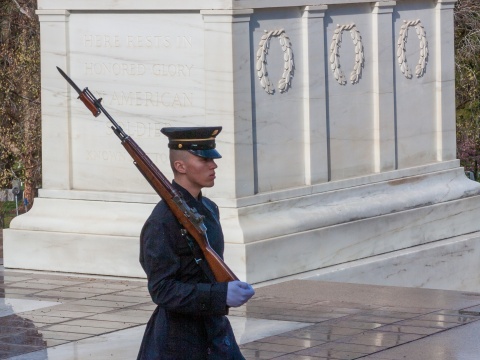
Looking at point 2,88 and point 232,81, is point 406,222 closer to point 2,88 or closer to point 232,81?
point 232,81

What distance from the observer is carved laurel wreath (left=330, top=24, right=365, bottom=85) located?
11.6 m

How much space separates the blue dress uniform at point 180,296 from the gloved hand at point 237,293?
0.03 meters

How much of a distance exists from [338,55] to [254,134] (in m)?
1.41

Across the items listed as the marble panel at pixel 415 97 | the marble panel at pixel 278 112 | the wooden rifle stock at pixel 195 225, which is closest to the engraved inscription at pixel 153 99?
the marble panel at pixel 278 112

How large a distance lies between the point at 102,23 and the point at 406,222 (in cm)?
331

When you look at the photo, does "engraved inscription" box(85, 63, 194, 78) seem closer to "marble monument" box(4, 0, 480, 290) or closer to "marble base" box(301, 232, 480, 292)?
"marble monument" box(4, 0, 480, 290)

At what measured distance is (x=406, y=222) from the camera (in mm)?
11898

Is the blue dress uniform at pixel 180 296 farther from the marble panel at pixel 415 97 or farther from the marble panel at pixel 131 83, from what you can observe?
the marble panel at pixel 415 97

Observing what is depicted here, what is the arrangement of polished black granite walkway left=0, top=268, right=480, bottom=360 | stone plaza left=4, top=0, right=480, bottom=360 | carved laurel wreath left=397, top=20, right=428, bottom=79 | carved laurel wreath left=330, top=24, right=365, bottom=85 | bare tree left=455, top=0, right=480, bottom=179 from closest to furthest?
polished black granite walkway left=0, top=268, right=480, bottom=360 → stone plaza left=4, top=0, right=480, bottom=360 → carved laurel wreath left=330, top=24, right=365, bottom=85 → carved laurel wreath left=397, top=20, right=428, bottom=79 → bare tree left=455, top=0, right=480, bottom=179

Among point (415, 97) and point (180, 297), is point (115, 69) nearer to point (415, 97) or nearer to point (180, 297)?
point (415, 97)

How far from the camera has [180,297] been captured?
16.5ft

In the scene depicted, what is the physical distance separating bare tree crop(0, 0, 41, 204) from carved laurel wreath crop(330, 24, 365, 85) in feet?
28.9

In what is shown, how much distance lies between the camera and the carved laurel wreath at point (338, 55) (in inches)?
455

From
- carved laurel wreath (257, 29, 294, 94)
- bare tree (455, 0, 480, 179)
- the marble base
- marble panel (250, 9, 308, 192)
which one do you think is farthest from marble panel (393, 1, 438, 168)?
bare tree (455, 0, 480, 179)
